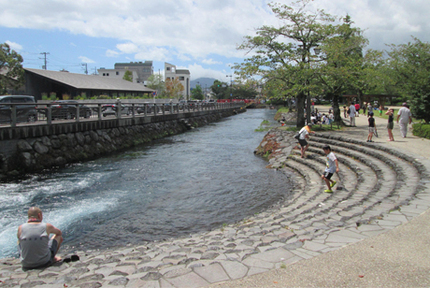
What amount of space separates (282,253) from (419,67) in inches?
1058

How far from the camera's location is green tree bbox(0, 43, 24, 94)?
34.0m

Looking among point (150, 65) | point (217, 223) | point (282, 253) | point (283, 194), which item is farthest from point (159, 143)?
point (150, 65)

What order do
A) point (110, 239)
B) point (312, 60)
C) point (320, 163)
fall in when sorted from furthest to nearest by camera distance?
1. point (312, 60)
2. point (320, 163)
3. point (110, 239)

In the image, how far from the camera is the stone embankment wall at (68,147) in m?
13.9

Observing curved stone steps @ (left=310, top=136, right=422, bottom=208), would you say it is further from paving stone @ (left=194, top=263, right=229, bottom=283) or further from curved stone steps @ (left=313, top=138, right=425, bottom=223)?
paving stone @ (left=194, top=263, right=229, bottom=283)

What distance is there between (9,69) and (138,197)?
32.9m

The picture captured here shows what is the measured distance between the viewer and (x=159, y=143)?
24.0 meters

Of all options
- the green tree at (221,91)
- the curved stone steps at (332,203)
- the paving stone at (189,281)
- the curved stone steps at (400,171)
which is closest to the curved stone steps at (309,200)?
the curved stone steps at (332,203)

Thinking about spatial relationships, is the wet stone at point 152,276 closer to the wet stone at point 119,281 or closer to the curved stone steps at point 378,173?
the wet stone at point 119,281

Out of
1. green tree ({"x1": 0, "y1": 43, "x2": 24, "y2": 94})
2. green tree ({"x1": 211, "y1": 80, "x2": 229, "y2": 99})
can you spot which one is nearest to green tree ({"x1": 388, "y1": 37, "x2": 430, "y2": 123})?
green tree ({"x1": 0, "y1": 43, "x2": 24, "y2": 94})

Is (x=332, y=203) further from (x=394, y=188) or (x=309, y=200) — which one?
(x=394, y=188)

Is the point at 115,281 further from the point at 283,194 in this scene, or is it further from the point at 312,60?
the point at 312,60

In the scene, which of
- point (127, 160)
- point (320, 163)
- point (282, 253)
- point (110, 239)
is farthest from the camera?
point (127, 160)

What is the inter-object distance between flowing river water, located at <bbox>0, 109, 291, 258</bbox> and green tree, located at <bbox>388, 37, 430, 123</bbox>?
11.4 metres
